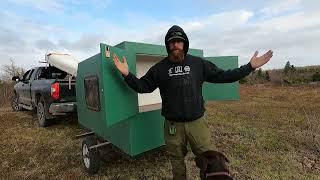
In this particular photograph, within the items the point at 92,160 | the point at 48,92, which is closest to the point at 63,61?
the point at 48,92

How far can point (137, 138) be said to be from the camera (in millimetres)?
4219

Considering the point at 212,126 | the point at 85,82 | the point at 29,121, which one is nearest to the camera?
the point at 85,82

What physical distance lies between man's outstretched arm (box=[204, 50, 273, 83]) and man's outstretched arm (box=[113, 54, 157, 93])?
65 centimetres

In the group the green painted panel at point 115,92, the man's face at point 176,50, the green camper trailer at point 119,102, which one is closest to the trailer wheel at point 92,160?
the green camper trailer at point 119,102

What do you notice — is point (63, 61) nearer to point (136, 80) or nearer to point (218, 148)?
point (218, 148)

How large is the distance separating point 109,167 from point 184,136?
2.13m

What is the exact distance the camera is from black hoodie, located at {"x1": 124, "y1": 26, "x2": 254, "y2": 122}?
11.2ft

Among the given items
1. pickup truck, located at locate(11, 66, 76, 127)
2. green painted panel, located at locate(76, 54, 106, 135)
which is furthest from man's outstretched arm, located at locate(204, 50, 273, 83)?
pickup truck, located at locate(11, 66, 76, 127)

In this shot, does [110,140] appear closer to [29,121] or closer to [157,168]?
[157,168]

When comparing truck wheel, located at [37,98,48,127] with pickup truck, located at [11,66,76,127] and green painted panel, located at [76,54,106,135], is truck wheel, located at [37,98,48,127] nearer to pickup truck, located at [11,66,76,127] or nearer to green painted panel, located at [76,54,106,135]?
pickup truck, located at [11,66,76,127]

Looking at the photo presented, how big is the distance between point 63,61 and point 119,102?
17.2ft

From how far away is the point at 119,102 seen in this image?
3762 millimetres

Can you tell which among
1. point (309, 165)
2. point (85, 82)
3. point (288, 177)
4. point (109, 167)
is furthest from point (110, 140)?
point (309, 165)

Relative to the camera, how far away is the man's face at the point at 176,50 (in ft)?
11.3
